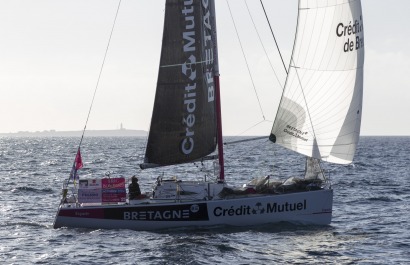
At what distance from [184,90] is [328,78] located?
5.33 meters

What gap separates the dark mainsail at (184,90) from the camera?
26016mm

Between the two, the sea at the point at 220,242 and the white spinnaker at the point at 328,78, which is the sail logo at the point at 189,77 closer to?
the sea at the point at 220,242

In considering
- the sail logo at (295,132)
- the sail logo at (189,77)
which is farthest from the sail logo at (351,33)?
the sail logo at (189,77)

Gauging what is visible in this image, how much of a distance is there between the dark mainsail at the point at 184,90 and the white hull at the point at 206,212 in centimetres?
Result: 213

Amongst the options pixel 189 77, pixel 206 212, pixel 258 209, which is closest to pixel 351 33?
pixel 189 77

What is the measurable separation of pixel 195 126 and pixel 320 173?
5.09 metres

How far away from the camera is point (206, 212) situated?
25.0 m

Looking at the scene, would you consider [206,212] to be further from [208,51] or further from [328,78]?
[328,78]

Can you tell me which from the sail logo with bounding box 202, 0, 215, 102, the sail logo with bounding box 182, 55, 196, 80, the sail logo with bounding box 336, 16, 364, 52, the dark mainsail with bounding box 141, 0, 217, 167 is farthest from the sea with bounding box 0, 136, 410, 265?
the sail logo with bounding box 336, 16, 364, 52

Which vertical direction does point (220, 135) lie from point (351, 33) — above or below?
below

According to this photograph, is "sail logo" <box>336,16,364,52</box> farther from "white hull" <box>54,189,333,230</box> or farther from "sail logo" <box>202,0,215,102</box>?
"white hull" <box>54,189,333,230</box>

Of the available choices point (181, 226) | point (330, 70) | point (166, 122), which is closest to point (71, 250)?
point (181, 226)

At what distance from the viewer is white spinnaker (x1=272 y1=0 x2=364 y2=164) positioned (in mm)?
24906

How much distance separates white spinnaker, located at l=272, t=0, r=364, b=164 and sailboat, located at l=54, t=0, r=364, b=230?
4 cm
